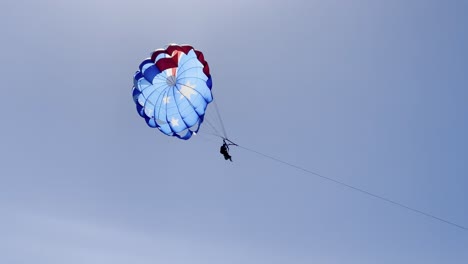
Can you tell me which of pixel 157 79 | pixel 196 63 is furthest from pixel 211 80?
pixel 157 79

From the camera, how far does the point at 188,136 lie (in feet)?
76.9

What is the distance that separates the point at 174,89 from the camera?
23484mm

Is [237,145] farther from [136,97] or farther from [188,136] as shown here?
[136,97]

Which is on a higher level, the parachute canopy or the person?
the parachute canopy

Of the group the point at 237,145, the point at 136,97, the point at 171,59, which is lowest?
the point at 237,145

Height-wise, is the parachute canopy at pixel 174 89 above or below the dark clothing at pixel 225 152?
above

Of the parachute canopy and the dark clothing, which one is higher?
the parachute canopy

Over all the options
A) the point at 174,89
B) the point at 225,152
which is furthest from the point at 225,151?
the point at 174,89

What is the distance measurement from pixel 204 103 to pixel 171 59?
3037 millimetres

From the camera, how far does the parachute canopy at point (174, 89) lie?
22438 millimetres

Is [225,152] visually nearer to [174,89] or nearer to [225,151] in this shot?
[225,151]

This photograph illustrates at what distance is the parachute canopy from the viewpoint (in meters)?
22.4

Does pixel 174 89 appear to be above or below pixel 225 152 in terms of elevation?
above

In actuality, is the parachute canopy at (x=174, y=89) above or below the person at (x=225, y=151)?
above
